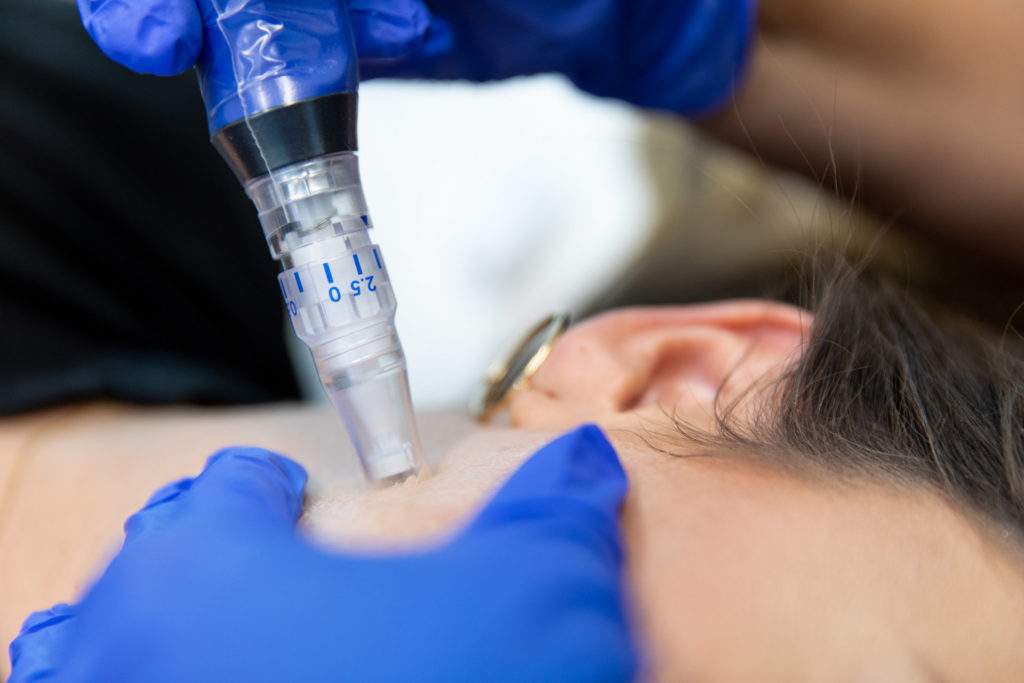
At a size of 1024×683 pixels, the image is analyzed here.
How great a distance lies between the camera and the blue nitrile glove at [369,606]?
39 cm

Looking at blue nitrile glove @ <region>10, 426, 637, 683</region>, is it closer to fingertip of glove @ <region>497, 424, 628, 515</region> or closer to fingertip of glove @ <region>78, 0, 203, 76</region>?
fingertip of glove @ <region>497, 424, 628, 515</region>

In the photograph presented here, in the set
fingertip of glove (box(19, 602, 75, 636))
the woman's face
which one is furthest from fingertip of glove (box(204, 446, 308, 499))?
fingertip of glove (box(19, 602, 75, 636))

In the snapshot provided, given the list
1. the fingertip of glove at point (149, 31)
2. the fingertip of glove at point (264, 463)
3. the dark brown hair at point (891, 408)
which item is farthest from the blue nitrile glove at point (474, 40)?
the dark brown hair at point (891, 408)

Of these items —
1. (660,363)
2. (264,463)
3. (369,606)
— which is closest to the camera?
(369,606)

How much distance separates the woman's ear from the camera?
0.76 meters

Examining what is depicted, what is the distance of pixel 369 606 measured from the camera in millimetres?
399

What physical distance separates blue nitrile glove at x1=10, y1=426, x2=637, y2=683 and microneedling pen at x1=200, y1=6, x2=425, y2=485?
0.52ft

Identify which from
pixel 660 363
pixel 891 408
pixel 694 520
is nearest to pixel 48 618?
pixel 694 520

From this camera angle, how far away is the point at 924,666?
509mm

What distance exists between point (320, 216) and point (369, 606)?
1.15 ft

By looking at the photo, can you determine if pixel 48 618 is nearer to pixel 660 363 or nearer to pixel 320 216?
pixel 320 216

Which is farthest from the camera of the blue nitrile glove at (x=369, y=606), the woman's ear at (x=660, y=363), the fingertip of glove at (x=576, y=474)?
the woman's ear at (x=660, y=363)

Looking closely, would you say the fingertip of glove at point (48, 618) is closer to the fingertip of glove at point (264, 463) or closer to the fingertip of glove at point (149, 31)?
the fingertip of glove at point (264, 463)

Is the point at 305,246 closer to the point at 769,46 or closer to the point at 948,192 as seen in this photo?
the point at 769,46
